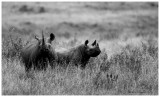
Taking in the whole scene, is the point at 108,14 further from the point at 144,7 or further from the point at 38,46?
the point at 38,46

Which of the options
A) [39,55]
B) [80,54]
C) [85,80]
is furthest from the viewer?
[80,54]

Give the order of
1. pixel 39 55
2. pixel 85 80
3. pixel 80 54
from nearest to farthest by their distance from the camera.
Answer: pixel 85 80 → pixel 39 55 → pixel 80 54

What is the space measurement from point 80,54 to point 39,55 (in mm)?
1958

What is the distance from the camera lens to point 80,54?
35.8 ft

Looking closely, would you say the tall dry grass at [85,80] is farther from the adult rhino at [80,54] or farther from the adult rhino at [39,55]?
the adult rhino at [80,54]

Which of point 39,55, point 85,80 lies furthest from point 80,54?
point 85,80

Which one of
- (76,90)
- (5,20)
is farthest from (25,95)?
(5,20)

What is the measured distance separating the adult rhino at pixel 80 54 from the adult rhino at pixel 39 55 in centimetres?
103

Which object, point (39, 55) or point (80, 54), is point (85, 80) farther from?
point (80, 54)

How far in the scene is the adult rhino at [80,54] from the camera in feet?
34.9

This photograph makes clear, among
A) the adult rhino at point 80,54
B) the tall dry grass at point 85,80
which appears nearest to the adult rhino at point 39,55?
the tall dry grass at point 85,80

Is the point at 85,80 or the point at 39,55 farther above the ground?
the point at 39,55

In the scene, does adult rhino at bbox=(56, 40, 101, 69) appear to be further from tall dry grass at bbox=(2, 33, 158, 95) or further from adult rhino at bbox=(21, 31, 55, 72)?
adult rhino at bbox=(21, 31, 55, 72)

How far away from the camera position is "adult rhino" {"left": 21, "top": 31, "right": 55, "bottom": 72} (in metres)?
8.92
